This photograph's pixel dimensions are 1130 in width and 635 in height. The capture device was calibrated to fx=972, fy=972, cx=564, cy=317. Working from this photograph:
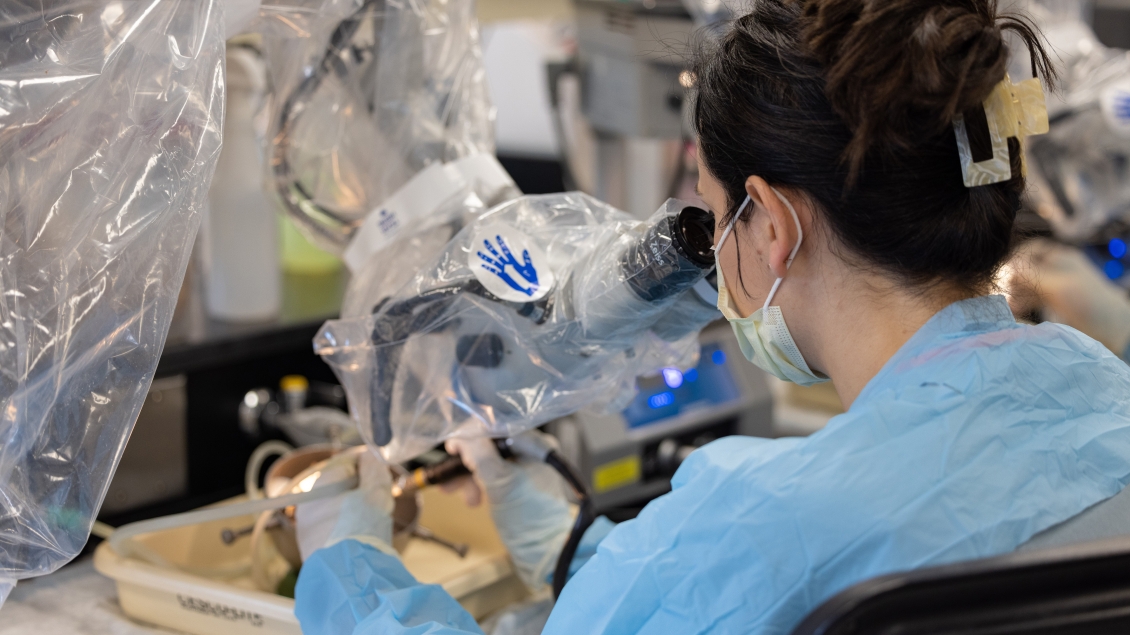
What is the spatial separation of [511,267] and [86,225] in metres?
0.38

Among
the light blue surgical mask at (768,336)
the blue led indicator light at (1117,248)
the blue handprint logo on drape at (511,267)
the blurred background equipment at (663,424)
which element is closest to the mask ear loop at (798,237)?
the light blue surgical mask at (768,336)

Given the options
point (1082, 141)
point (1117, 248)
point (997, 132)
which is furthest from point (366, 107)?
point (1117, 248)

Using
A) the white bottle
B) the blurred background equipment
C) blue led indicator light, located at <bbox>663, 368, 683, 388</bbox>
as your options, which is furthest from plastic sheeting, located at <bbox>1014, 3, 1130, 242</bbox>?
the white bottle

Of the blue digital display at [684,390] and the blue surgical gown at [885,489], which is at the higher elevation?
the blue surgical gown at [885,489]

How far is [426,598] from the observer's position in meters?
0.93

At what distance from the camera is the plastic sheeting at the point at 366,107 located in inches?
43.9

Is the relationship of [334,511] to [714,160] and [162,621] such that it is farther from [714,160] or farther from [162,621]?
[714,160]

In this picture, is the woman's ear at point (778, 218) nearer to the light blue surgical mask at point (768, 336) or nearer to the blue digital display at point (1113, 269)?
the light blue surgical mask at point (768, 336)

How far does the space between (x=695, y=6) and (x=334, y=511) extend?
0.97m

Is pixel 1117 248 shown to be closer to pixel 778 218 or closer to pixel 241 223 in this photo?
pixel 778 218

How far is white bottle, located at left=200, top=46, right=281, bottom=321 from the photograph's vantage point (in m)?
1.39

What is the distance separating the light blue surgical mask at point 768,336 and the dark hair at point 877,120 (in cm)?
6

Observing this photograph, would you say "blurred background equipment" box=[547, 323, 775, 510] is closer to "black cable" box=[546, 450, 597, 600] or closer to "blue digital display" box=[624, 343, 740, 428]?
"blue digital display" box=[624, 343, 740, 428]

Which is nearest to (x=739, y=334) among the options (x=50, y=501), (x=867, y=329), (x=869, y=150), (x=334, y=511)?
(x=867, y=329)
